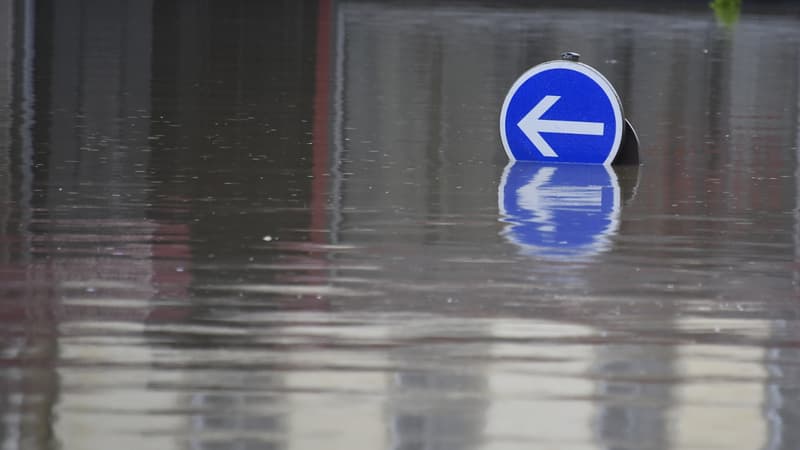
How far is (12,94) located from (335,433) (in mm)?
12963

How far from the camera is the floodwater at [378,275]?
5.97 m

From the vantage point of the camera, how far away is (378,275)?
8664 mm

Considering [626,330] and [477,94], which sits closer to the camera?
[626,330]

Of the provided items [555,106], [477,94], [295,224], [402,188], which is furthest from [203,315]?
[477,94]

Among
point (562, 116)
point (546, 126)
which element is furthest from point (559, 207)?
point (546, 126)

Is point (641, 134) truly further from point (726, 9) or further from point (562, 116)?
point (726, 9)

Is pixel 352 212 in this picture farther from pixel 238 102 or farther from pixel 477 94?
pixel 477 94

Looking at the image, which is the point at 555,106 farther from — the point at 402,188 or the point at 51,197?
the point at 51,197

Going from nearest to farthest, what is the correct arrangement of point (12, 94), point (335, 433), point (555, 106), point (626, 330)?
1. point (335, 433)
2. point (626, 330)
3. point (555, 106)
4. point (12, 94)

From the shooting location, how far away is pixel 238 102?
18.4 m

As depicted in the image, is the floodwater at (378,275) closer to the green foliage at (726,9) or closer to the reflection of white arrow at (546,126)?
the reflection of white arrow at (546,126)

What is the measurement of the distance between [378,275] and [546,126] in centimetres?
503

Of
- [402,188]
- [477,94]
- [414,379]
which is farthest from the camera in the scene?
[477,94]

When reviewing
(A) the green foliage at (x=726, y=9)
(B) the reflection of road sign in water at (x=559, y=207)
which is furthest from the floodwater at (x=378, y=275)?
(A) the green foliage at (x=726, y=9)
